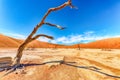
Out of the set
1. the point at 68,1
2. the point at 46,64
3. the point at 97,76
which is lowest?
the point at 97,76

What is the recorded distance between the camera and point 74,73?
15.5 meters

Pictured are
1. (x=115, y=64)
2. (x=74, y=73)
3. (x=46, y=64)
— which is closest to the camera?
(x=74, y=73)

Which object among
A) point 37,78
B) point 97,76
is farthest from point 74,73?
point 37,78

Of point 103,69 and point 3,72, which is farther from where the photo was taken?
point 103,69

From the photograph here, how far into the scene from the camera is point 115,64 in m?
20.6

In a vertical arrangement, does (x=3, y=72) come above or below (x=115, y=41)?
below

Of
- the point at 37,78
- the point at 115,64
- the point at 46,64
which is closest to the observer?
the point at 37,78

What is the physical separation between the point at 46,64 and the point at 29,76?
8.81 feet

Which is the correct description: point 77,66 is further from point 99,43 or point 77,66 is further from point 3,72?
point 99,43

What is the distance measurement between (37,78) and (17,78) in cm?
148

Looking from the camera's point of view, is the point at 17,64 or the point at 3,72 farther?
the point at 17,64

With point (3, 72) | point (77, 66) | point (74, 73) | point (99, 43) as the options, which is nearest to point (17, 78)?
point (3, 72)

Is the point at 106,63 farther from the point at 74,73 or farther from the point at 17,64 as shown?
the point at 17,64

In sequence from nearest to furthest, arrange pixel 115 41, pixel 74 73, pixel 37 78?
pixel 37 78 → pixel 74 73 → pixel 115 41
